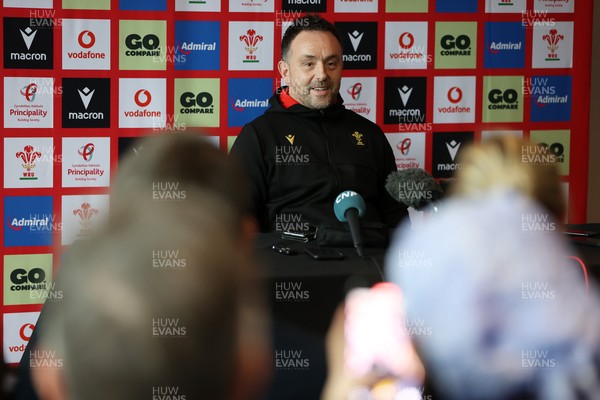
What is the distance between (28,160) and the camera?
11.8ft

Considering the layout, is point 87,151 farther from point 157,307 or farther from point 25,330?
point 157,307

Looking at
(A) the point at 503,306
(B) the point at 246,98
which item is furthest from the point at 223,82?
(A) the point at 503,306

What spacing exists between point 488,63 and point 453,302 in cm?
317

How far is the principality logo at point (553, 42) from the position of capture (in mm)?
3951

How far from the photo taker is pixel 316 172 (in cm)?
307

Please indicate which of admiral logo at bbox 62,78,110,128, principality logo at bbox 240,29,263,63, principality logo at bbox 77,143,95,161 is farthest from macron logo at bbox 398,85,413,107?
principality logo at bbox 77,143,95,161

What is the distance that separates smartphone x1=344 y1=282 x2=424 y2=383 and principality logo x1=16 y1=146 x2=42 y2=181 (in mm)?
2745

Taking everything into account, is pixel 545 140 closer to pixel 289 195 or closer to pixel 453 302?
pixel 289 195

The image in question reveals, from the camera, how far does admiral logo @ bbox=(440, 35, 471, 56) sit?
3902 mm

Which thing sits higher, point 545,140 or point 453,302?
point 545,140

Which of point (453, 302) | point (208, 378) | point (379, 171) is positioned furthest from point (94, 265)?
point (379, 171)

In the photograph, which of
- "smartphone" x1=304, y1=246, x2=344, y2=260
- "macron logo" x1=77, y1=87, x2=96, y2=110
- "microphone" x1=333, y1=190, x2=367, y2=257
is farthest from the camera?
"macron logo" x1=77, y1=87, x2=96, y2=110

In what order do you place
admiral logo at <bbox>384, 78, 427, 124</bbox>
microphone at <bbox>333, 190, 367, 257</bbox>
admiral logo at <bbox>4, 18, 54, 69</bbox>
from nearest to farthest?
1. microphone at <bbox>333, 190, 367, 257</bbox>
2. admiral logo at <bbox>4, 18, 54, 69</bbox>
3. admiral logo at <bbox>384, 78, 427, 124</bbox>

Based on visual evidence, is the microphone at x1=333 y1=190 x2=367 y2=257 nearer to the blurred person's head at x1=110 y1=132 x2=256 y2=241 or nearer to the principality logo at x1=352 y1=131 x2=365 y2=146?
the principality logo at x1=352 y1=131 x2=365 y2=146
